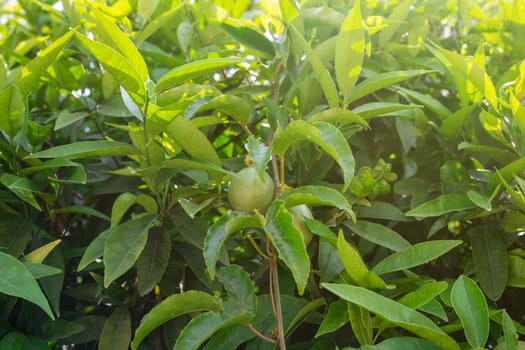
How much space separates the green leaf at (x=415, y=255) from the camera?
2.55ft

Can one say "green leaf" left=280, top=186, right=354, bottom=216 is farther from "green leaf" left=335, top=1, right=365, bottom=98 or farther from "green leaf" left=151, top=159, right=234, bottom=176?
"green leaf" left=335, top=1, right=365, bottom=98

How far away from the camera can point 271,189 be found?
838 mm

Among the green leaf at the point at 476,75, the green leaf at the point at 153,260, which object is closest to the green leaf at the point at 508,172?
the green leaf at the point at 476,75

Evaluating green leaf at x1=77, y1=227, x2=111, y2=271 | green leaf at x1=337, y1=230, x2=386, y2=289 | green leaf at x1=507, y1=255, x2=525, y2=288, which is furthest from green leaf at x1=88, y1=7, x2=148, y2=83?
green leaf at x1=507, y1=255, x2=525, y2=288

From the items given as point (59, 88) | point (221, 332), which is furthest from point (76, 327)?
point (59, 88)

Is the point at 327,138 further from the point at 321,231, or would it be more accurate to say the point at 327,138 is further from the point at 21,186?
the point at 21,186

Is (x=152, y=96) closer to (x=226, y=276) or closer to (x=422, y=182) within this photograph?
(x=226, y=276)

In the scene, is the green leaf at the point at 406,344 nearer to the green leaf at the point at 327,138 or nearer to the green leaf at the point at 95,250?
the green leaf at the point at 327,138

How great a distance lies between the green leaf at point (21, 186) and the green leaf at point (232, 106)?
27cm

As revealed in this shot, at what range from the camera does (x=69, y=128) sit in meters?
1.16

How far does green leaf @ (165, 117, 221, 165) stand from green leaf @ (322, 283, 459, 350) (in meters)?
0.30

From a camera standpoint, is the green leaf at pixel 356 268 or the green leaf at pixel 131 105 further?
the green leaf at pixel 131 105

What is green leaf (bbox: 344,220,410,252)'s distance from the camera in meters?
0.87

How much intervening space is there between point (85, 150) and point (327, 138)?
0.33 m
